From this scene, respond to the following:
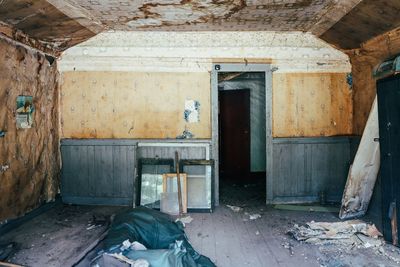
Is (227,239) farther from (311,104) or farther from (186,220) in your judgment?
(311,104)

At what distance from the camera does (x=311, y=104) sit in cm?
468

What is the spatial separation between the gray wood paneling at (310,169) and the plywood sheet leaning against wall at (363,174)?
2.54 feet

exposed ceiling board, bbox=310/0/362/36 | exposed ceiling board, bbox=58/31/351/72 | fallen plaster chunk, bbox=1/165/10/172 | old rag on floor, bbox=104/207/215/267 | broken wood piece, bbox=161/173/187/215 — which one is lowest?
old rag on floor, bbox=104/207/215/267

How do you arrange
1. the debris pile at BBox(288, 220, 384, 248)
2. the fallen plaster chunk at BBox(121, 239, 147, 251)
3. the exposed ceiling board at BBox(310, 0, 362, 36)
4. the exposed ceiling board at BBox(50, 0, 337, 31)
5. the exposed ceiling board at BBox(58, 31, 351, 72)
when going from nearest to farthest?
1. the fallen plaster chunk at BBox(121, 239, 147, 251)
2. the debris pile at BBox(288, 220, 384, 248)
3. the exposed ceiling board at BBox(310, 0, 362, 36)
4. the exposed ceiling board at BBox(50, 0, 337, 31)
5. the exposed ceiling board at BBox(58, 31, 351, 72)

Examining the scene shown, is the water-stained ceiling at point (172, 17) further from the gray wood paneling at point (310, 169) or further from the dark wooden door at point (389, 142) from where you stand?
the gray wood paneling at point (310, 169)

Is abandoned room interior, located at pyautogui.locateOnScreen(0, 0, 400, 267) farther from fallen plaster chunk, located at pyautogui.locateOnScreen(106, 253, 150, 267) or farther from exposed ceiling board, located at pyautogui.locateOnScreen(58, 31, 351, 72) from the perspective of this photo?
fallen plaster chunk, located at pyautogui.locateOnScreen(106, 253, 150, 267)

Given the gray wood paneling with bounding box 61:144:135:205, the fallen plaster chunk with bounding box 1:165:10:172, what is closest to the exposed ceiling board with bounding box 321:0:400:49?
the gray wood paneling with bounding box 61:144:135:205

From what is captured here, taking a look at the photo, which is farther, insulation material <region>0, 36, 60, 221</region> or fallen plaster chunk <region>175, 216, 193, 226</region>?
fallen plaster chunk <region>175, 216, 193, 226</region>

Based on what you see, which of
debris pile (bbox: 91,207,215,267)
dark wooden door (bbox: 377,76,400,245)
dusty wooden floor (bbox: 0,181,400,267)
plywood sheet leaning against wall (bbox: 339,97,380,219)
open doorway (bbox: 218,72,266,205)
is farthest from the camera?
open doorway (bbox: 218,72,266,205)

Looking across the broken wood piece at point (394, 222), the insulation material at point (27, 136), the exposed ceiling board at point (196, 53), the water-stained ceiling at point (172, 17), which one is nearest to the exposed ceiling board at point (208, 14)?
the water-stained ceiling at point (172, 17)

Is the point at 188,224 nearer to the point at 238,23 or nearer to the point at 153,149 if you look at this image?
the point at 153,149

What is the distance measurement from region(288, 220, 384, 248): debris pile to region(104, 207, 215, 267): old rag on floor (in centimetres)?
134

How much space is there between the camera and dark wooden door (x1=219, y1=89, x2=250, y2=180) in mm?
6988

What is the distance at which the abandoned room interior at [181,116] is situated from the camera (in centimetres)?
365
